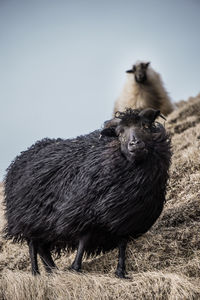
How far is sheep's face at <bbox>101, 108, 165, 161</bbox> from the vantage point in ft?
19.0

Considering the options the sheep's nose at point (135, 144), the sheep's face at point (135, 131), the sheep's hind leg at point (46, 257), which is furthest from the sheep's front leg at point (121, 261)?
the sheep's hind leg at point (46, 257)

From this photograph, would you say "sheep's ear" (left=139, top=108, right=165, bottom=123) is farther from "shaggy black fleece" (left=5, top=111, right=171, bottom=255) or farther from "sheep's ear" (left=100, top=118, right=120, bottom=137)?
"sheep's ear" (left=100, top=118, right=120, bottom=137)

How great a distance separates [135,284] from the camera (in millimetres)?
5312

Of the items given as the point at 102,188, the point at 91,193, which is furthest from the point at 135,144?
the point at 91,193

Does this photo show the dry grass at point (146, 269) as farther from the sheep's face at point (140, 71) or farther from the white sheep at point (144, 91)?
the sheep's face at point (140, 71)

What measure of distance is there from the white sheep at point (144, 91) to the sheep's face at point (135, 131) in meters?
9.89

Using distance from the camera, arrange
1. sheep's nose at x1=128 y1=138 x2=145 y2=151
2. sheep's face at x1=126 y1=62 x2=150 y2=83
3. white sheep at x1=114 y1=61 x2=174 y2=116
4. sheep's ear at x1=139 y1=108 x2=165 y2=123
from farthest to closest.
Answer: sheep's face at x1=126 y1=62 x2=150 y2=83 < white sheep at x1=114 y1=61 x2=174 y2=116 < sheep's ear at x1=139 y1=108 x2=165 y2=123 < sheep's nose at x1=128 y1=138 x2=145 y2=151

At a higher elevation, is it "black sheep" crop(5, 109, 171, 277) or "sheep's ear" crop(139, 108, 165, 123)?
"sheep's ear" crop(139, 108, 165, 123)

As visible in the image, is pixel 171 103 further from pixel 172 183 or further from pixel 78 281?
pixel 78 281

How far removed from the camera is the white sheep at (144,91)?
16344 mm

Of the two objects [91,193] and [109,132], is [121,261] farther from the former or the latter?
[109,132]

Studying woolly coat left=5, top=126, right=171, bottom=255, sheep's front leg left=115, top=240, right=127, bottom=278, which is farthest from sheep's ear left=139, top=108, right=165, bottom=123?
sheep's front leg left=115, top=240, right=127, bottom=278

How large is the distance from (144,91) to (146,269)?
36.2 feet

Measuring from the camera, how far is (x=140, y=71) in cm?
1675
